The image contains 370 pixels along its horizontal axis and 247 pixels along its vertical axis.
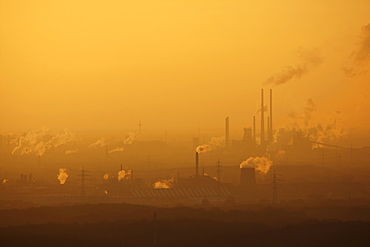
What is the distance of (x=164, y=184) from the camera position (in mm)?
83250

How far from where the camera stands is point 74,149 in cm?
13788

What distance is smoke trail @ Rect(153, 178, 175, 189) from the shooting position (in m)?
81.0

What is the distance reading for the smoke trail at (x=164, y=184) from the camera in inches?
3191

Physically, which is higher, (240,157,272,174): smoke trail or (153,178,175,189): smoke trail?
(240,157,272,174): smoke trail

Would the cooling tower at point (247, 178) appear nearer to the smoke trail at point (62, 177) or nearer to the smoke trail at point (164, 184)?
the smoke trail at point (164, 184)

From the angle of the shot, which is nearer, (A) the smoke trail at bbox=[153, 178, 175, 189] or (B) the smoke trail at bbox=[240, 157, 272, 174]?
(A) the smoke trail at bbox=[153, 178, 175, 189]

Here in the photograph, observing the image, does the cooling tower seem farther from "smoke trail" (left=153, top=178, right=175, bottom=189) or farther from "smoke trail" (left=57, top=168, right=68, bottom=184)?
"smoke trail" (left=57, top=168, right=68, bottom=184)

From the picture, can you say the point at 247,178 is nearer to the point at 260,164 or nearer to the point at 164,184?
the point at 164,184

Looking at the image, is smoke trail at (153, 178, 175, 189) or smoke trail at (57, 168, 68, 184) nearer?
smoke trail at (153, 178, 175, 189)

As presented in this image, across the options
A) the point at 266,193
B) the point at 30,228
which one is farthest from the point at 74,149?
the point at 30,228

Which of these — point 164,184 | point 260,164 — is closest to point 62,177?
point 164,184

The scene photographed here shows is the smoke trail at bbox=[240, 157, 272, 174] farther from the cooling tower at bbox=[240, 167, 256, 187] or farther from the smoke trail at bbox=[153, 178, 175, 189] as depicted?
the smoke trail at bbox=[153, 178, 175, 189]

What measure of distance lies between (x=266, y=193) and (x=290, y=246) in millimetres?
37911

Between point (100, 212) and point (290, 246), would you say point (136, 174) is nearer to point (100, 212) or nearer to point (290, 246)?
point (100, 212)
